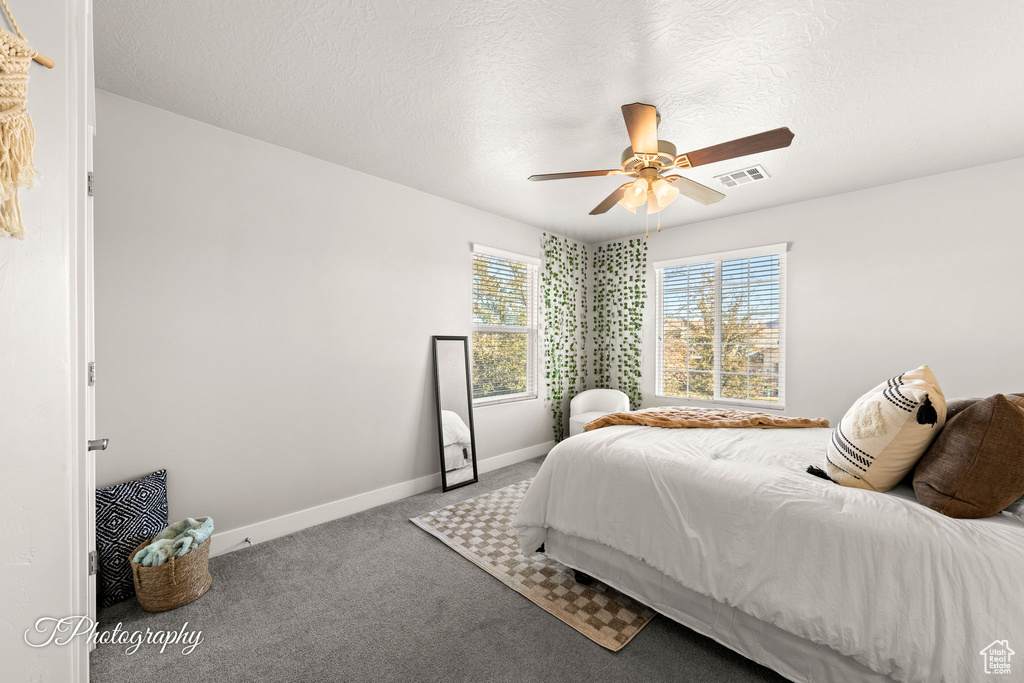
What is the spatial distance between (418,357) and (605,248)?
111 inches

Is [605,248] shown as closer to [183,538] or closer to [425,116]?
[425,116]

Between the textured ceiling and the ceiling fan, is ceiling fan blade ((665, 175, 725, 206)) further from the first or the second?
the textured ceiling

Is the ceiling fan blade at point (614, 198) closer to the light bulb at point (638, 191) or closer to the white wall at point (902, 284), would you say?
the light bulb at point (638, 191)

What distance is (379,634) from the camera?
1.88 m

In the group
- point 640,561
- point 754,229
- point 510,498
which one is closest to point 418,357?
point 510,498

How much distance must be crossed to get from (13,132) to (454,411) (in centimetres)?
332

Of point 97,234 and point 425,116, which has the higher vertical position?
point 425,116

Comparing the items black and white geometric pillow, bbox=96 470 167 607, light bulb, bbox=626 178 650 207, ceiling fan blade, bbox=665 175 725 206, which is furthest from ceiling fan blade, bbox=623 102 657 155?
black and white geometric pillow, bbox=96 470 167 607

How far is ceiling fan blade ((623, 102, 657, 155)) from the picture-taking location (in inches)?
76.9

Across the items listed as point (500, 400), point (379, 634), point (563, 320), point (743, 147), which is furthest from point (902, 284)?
point (379, 634)

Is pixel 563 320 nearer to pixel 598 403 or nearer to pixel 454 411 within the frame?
pixel 598 403

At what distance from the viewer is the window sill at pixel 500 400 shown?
4.12m

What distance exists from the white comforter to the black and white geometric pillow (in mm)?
2097

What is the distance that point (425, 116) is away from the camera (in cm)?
244
